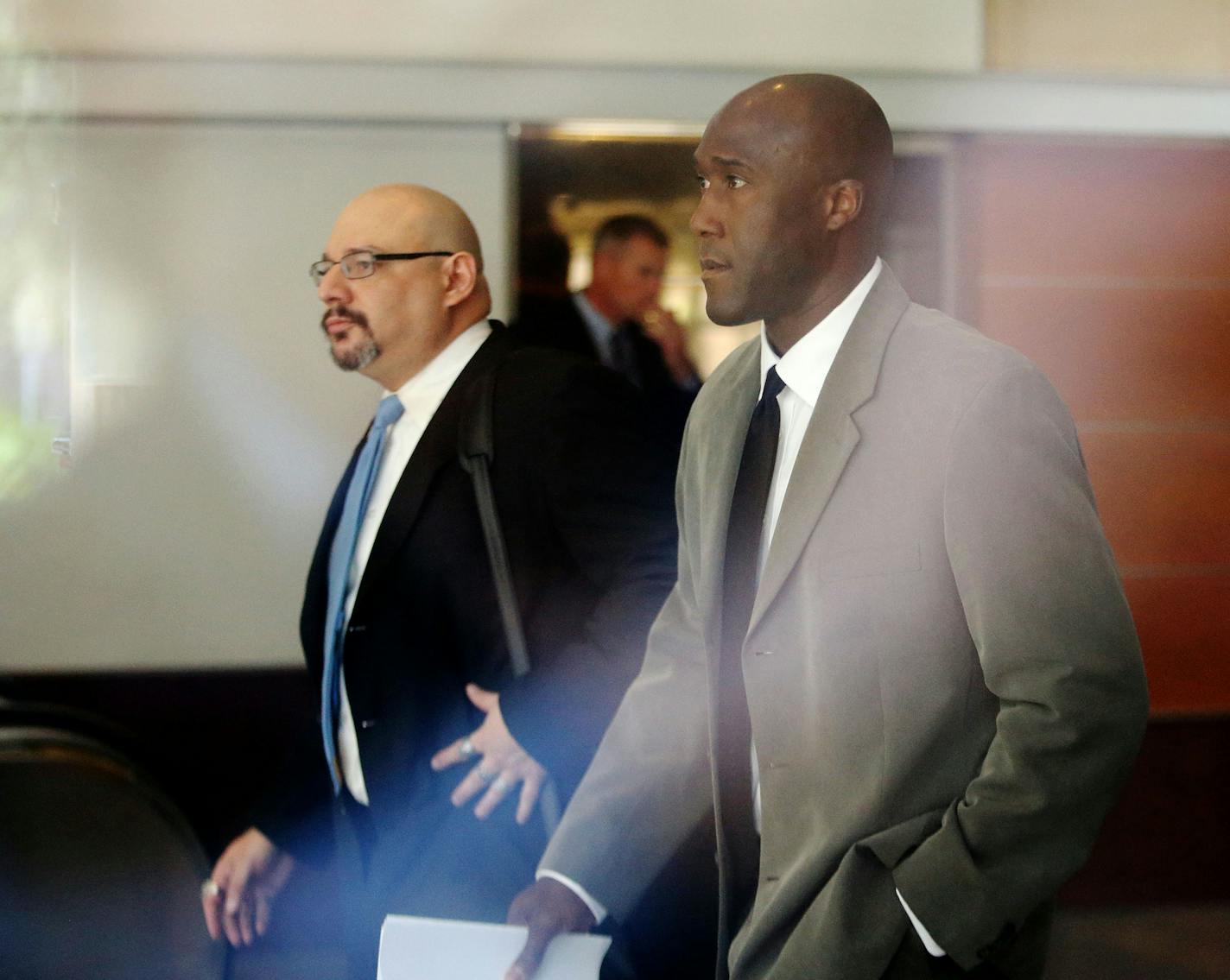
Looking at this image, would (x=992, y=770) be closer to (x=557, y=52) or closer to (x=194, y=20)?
(x=557, y=52)

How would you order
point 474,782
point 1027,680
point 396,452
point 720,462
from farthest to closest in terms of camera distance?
point 396,452
point 474,782
point 720,462
point 1027,680

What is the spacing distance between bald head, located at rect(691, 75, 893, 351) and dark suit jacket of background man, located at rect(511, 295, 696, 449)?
1.86 m

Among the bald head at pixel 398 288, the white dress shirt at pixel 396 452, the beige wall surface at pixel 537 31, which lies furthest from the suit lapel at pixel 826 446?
the beige wall surface at pixel 537 31

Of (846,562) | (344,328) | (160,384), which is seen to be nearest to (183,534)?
(160,384)

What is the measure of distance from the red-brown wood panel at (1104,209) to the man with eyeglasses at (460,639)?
195cm

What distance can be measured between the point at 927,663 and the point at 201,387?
8.57 feet

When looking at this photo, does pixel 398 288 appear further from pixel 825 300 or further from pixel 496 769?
pixel 825 300

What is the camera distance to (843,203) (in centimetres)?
135

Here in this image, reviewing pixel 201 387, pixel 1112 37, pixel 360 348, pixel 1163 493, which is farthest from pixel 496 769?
pixel 1112 37

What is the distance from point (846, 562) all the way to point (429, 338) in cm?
116

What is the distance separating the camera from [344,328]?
2182mm

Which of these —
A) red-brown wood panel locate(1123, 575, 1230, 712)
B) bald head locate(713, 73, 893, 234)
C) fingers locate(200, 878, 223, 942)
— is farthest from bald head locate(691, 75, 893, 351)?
red-brown wood panel locate(1123, 575, 1230, 712)

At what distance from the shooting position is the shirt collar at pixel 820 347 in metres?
1.37

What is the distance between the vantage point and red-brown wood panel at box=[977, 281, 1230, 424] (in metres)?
3.59
